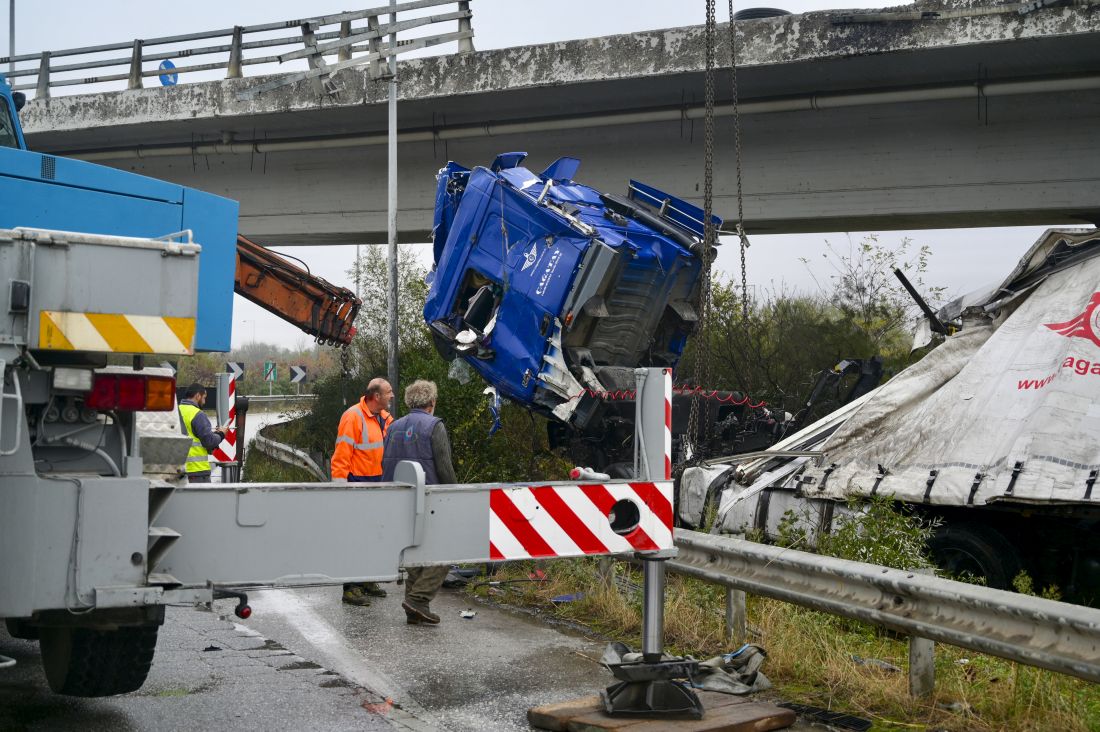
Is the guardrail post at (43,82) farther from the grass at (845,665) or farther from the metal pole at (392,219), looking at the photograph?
the grass at (845,665)

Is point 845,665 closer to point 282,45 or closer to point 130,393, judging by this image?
point 130,393

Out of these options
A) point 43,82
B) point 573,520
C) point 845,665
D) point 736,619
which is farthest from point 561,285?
point 43,82

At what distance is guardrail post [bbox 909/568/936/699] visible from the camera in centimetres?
578

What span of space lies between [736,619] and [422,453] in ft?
8.81

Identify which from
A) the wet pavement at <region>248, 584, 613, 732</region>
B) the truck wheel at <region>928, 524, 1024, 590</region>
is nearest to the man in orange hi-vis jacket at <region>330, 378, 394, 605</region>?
the wet pavement at <region>248, 584, 613, 732</region>

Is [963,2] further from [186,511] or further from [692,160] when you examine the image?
[186,511]

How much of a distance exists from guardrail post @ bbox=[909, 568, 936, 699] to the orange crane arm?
10292mm

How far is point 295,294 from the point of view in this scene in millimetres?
15422

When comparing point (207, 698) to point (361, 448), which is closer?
point (207, 698)

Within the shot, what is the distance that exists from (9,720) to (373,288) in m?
17.7

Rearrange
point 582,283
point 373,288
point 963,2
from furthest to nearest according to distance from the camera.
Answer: point 373,288, point 963,2, point 582,283

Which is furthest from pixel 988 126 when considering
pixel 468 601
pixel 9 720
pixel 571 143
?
pixel 9 720

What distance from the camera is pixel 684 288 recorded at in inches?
527

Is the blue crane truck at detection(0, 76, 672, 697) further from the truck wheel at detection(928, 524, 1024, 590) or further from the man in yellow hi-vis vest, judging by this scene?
the man in yellow hi-vis vest
